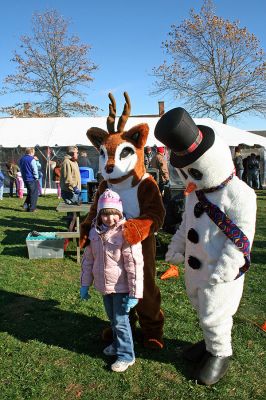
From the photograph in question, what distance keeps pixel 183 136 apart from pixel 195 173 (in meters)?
0.32

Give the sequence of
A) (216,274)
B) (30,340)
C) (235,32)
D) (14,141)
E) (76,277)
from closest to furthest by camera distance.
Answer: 1. (216,274)
2. (30,340)
3. (76,277)
4. (14,141)
5. (235,32)

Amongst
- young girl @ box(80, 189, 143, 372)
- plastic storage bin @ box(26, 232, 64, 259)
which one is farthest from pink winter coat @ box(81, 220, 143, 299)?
plastic storage bin @ box(26, 232, 64, 259)

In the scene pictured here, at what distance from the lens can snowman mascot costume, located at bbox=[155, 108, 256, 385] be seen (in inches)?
104

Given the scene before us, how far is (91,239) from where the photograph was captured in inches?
123

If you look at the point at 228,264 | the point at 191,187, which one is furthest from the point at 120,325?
the point at 191,187

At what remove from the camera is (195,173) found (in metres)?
2.77

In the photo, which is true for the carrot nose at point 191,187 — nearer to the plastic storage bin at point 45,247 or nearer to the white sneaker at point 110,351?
the white sneaker at point 110,351

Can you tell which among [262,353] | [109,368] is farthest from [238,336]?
[109,368]

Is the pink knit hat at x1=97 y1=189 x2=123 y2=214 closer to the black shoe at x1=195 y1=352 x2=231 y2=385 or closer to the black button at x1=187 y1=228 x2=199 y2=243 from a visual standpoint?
the black button at x1=187 y1=228 x2=199 y2=243

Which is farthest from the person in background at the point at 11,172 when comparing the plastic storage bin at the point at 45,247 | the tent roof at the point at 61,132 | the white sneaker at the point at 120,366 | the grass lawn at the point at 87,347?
the white sneaker at the point at 120,366

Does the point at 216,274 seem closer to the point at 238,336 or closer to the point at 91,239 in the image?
the point at 91,239

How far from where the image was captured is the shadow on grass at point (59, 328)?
3443mm

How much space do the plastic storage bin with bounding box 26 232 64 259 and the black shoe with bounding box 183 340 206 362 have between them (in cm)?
349

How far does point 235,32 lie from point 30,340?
88.8ft
